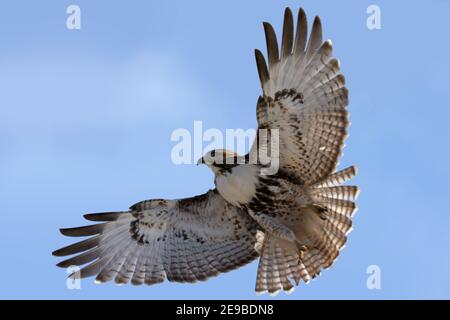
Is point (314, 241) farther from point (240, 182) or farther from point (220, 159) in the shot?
point (220, 159)

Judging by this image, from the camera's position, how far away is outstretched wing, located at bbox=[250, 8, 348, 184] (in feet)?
40.5

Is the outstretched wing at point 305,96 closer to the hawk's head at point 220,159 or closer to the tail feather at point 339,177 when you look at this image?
the tail feather at point 339,177

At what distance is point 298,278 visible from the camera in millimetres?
13344

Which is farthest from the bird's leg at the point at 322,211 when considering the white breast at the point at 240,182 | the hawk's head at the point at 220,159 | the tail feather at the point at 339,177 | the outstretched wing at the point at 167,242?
the hawk's head at the point at 220,159

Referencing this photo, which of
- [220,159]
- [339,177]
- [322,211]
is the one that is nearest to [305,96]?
[339,177]

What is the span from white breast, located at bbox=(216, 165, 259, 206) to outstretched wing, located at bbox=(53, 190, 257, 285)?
20.5 inches

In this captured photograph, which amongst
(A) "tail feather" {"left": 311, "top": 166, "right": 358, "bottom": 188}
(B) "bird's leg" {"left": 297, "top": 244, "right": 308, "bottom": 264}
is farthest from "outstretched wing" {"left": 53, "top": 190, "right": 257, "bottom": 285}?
(A) "tail feather" {"left": 311, "top": 166, "right": 358, "bottom": 188}

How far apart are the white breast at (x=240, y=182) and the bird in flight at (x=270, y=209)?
14 millimetres

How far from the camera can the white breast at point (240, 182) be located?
Answer: 42.3ft

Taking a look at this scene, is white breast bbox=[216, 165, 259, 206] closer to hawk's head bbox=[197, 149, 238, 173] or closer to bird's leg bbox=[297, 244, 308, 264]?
hawk's head bbox=[197, 149, 238, 173]

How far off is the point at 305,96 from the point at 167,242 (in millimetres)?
3258

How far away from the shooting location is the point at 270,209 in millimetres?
13203
